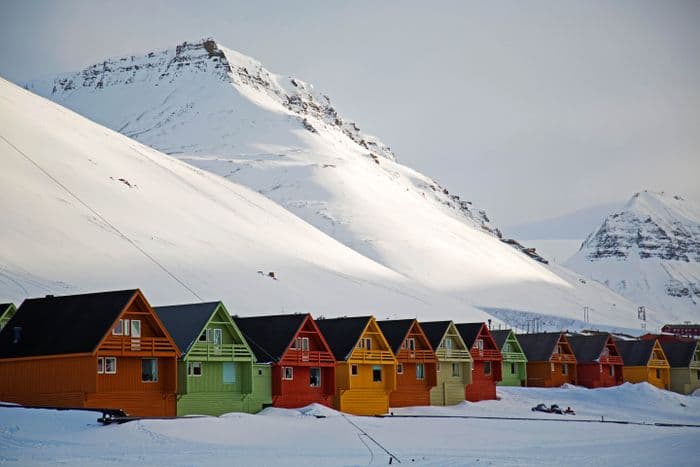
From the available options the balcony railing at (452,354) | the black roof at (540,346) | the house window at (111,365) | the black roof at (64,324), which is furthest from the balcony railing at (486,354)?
the black roof at (64,324)

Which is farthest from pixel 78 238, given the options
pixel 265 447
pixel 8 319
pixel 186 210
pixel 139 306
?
pixel 265 447

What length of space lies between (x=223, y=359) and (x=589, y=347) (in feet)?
169

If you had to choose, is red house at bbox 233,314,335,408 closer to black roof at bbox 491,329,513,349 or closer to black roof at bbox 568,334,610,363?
black roof at bbox 491,329,513,349

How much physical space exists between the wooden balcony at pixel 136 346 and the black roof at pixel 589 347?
5462 cm

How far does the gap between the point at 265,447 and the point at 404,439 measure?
823 centimetres

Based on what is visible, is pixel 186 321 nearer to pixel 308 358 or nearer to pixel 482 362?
pixel 308 358

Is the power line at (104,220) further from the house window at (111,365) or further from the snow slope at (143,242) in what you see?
the house window at (111,365)

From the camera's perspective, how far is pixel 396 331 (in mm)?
77250

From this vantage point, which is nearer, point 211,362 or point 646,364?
point 211,362

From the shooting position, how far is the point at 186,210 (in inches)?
6929

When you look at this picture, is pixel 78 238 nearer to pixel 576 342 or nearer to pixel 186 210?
pixel 186 210

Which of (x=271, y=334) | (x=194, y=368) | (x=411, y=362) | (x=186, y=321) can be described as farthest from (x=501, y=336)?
(x=194, y=368)

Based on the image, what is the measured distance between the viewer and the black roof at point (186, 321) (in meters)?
59.3

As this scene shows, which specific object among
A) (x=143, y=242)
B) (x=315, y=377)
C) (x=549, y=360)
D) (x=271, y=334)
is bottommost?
(x=315, y=377)
